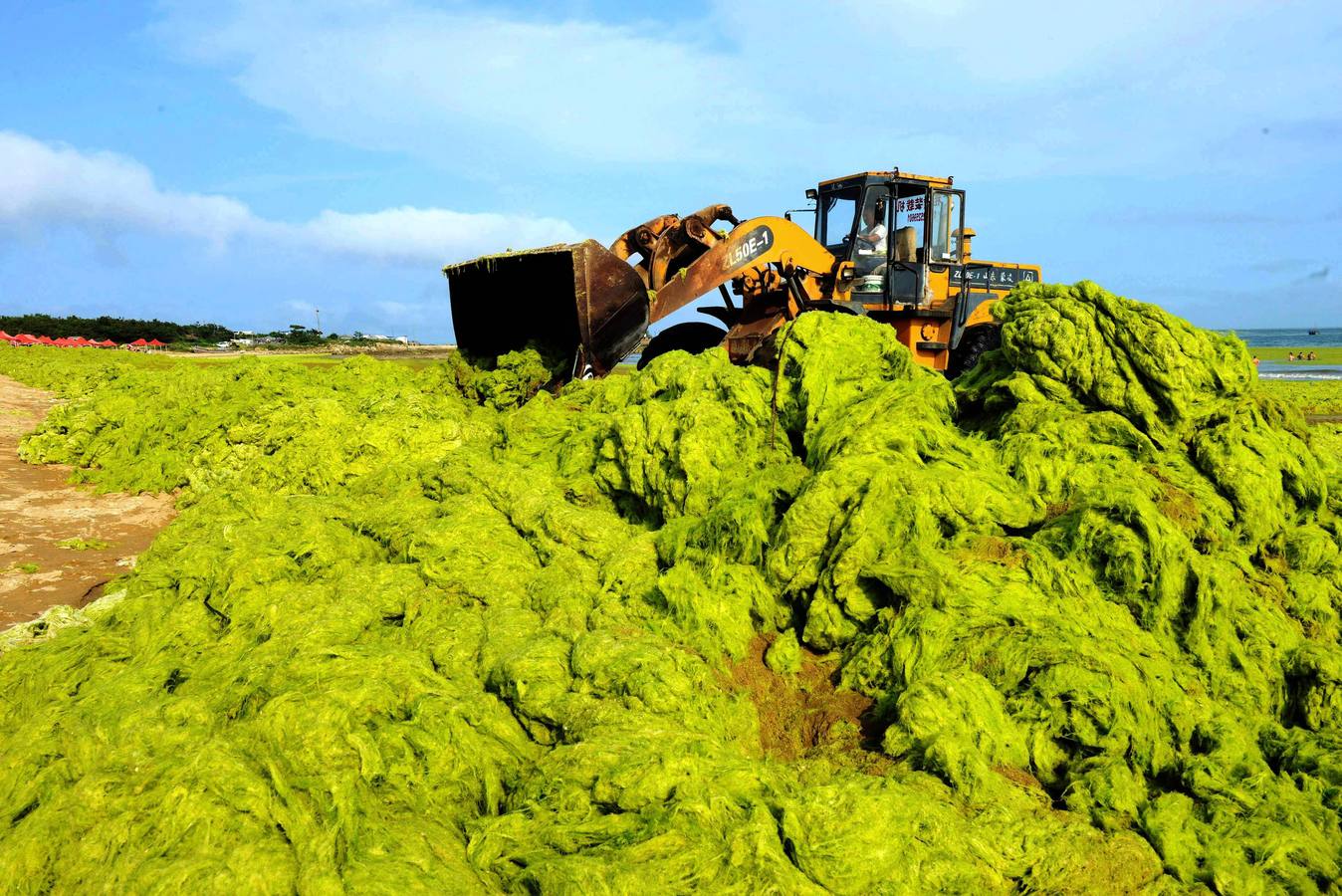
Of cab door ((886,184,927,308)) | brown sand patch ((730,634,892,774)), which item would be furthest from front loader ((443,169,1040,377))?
brown sand patch ((730,634,892,774))

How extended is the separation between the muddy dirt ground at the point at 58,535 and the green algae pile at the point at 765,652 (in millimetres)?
1253

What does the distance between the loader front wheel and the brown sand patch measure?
6.86m

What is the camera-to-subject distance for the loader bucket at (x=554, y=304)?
8.59m

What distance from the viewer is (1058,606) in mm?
4113

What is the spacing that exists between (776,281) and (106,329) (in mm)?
54787

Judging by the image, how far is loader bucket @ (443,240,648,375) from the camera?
8586mm

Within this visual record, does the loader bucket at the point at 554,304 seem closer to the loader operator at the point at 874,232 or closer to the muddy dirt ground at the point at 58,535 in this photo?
the loader operator at the point at 874,232

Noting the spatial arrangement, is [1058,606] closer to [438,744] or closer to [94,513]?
[438,744]

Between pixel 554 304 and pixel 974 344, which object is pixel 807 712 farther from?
pixel 974 344

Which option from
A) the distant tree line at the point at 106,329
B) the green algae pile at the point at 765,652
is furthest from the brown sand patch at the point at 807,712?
the distant tree line at the point at 106,329

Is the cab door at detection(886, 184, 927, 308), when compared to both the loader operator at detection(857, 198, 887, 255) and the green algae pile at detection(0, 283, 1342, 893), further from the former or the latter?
the green algae pile at detection(0, 283, 1342, 893)

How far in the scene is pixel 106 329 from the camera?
51.2 meters

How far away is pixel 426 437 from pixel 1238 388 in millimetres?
6510

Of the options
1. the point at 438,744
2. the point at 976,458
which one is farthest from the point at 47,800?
the point at 976,458
